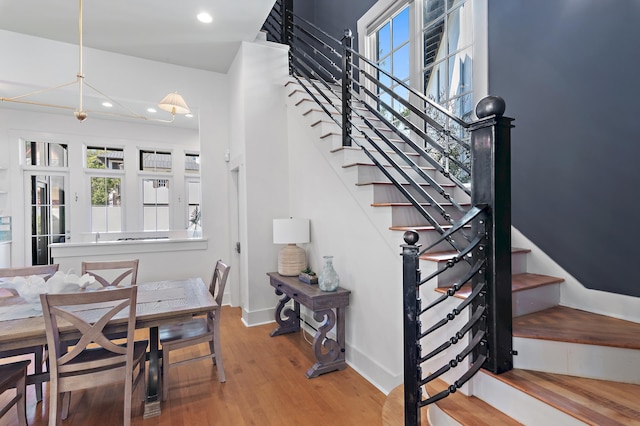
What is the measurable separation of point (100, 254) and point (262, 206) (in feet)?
7.50

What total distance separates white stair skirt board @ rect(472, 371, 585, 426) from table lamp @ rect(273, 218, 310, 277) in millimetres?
2148

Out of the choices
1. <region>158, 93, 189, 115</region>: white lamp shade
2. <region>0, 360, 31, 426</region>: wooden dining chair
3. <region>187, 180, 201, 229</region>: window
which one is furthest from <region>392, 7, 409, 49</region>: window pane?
<region>0, 360, 31, 426</region>: wooden dining chair

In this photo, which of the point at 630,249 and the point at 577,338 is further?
the point at 630,249

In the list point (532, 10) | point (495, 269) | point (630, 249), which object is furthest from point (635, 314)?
point (532, 10)

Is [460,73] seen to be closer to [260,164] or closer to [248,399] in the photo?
[260,164]

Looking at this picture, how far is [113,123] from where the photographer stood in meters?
5.56

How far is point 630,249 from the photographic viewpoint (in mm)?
2018

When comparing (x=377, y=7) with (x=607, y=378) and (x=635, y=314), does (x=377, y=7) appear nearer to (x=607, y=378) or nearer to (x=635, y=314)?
(x=635, y=314)

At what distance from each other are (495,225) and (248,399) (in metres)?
2.10

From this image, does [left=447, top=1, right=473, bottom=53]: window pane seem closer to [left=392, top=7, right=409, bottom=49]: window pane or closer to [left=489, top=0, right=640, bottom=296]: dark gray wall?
[left=489, top=0, right=640, bottom=296]: dark gray wall

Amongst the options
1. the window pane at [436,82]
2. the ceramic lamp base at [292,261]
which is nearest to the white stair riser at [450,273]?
the ceramic lamp base at [292,261]

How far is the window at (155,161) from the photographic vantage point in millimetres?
5855

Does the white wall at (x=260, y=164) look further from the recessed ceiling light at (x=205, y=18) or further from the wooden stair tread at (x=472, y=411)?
the wooden stair tread at (x=472, y=411)

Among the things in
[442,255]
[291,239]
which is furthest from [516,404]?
[291,239]
